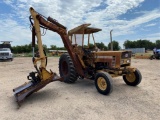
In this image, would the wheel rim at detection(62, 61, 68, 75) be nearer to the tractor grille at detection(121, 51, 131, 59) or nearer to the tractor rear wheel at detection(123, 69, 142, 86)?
the tractor rear wheel at detection(123, 69, 142, 86)

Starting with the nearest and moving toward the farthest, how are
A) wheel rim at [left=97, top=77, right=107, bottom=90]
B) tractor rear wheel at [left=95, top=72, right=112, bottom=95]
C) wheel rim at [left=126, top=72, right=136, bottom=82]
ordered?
tractor rear wheel at [left=95, top=72, right=112, bottom=95] → wheel rim at [left=97, top=77, right=107, bottom=90] → wheel rim at [left=126, top=72, right=136, bottom=82]

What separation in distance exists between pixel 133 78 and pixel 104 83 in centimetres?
159

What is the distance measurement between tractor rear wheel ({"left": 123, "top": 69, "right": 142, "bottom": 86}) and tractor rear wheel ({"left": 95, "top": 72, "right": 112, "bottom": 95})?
5.09 ft

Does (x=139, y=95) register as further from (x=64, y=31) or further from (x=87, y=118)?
(x=64, y=31)

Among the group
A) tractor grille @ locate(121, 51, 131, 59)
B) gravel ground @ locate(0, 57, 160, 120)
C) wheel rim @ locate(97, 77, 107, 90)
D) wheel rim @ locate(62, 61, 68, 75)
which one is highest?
tractor grille @ locate(121, 51, 131, 59)

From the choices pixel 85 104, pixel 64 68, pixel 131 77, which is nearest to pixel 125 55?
pixel 131 77

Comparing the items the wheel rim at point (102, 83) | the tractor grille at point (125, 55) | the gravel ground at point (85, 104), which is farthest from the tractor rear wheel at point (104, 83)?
the tractor grille at point (125, 55)

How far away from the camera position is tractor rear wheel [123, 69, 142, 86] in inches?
254

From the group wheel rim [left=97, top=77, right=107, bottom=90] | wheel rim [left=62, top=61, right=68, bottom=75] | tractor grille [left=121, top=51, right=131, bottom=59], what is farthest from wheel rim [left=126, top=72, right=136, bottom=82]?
wheel rim [left=62, top=61, right=68, bottom=75]

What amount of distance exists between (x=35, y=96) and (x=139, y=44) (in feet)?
249

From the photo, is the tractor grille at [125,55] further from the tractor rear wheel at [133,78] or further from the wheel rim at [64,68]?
the wheel rim at [64,68]

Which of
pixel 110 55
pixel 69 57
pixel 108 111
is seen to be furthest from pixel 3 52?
pixel 108 111

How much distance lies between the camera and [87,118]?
12.9 feet

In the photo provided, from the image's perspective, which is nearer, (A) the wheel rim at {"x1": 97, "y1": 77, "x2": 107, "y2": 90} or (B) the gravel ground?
(B) the gravel ground
